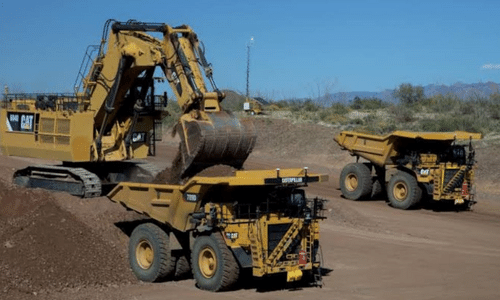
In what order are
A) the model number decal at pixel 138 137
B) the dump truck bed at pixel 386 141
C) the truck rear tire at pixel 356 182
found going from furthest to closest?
the truck rear tire at pixel 356 182 → the dump truck bed at pixel 386 141 → the model number decal at pixel 138 137

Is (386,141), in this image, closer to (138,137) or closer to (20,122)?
(138,137)

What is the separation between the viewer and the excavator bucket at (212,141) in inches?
621

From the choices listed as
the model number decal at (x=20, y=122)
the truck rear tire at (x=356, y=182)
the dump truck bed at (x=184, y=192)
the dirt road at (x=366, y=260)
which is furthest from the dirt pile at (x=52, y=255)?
the truck rear tire at (x=356, y=182)

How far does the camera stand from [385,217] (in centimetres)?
2270

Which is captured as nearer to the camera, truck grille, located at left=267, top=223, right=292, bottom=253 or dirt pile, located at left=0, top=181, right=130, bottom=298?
truck grille, located at left=267, top=223, right=292, bottom=253

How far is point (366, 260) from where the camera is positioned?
632 inches

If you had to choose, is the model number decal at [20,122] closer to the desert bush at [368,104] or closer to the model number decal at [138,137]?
the model number decal at [138,137]

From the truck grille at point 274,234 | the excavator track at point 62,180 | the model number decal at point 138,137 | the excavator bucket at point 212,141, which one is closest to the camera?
the truck grille at point 274,234

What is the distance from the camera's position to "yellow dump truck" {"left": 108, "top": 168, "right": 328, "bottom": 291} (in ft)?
41.7

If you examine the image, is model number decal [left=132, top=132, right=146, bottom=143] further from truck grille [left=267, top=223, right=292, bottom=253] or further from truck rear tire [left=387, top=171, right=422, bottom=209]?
truck grille [left=267, top=223, right=292, bottom=253]

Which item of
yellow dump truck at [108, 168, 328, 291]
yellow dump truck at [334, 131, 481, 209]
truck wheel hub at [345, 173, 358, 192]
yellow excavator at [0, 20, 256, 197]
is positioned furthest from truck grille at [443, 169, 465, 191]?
yellow dump truck at [108, 168, 328, 291]

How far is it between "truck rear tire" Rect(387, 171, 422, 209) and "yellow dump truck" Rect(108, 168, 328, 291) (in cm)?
1111

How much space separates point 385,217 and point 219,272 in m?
10.7

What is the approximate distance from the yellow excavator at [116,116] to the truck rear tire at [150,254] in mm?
2237
